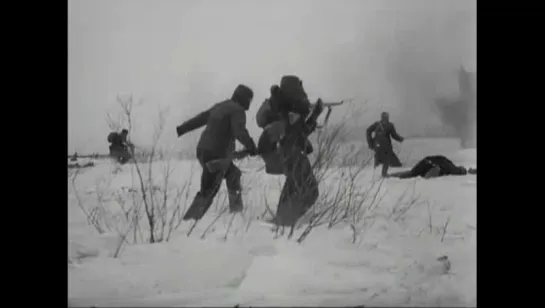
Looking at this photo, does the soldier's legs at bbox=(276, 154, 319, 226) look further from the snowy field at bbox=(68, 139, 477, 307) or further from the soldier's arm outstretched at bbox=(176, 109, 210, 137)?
the soldier's arm outstretched at bbox=(176, 109, 210, 137)

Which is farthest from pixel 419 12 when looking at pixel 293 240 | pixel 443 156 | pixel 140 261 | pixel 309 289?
pixel 140 261

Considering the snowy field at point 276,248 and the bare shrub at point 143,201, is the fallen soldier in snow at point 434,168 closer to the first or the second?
the snowy field at point 276,248

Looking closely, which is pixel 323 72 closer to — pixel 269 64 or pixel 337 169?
pixel 269 64

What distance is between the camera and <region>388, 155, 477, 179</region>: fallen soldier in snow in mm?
2275

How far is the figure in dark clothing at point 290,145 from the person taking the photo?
7.27 ft

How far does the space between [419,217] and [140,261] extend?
144cm

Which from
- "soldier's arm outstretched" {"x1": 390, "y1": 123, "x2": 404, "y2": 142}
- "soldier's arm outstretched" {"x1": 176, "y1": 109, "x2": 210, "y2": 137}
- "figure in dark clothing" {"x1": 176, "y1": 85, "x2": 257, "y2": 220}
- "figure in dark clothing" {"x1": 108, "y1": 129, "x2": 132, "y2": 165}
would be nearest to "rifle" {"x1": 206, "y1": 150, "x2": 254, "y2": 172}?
"figure in dark clothing" {"x1": 176, "y1": 85, "x2": 257, "y2": 220}

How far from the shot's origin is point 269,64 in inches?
88.7

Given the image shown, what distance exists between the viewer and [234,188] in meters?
2.20

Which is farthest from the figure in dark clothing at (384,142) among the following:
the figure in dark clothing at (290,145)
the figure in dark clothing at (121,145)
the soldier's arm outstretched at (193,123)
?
the figure in dark clothing at (121,145)

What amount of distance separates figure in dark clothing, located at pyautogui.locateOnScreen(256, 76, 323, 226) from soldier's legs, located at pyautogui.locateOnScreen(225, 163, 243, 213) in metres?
0.16

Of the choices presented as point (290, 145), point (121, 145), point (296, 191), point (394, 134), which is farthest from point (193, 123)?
point (394, 134)

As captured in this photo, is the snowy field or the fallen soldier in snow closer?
the snowy field

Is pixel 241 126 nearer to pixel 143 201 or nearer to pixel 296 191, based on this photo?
pixel 296 191
